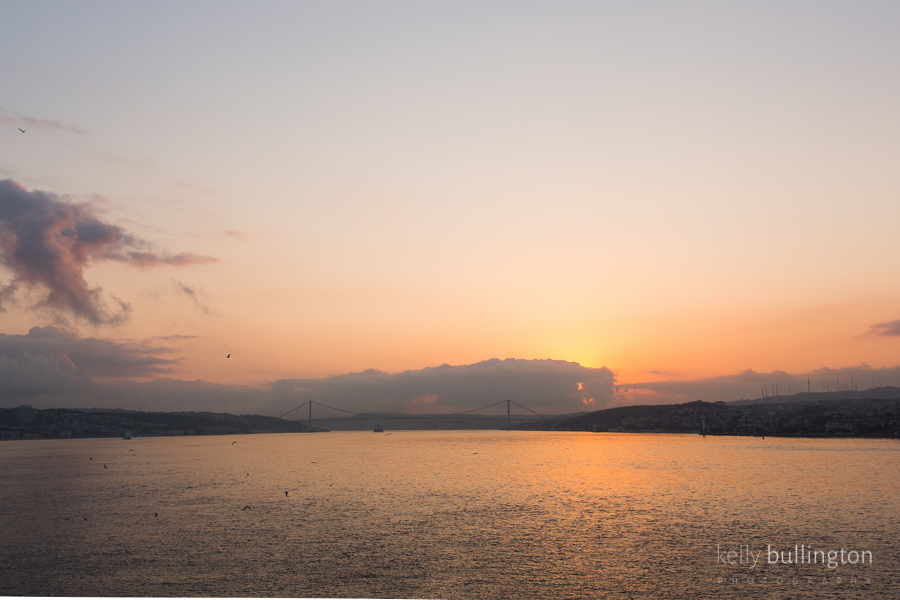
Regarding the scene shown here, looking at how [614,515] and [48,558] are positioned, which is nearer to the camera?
[48,558]

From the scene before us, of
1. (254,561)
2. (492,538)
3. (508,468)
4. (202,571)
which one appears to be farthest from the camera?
(508,468)

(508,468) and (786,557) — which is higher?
(786,557)

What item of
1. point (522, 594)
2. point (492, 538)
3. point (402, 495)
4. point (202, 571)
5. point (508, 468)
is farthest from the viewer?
point (508, 468)

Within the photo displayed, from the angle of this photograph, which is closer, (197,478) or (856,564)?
(856,564)

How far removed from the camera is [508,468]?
9425cm

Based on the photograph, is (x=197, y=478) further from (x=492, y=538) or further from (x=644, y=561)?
(x=644, y=561)

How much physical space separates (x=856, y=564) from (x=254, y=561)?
98.9ft

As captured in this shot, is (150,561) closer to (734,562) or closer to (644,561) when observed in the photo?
(644,561)

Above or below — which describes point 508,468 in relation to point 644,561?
below

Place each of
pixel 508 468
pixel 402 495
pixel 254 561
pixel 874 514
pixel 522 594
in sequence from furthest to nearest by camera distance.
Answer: pixel 508 468 → pixel 402 495 → pixel 874 514 → pixel 254 561 → pixel 522 594

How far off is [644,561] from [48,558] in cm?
3168

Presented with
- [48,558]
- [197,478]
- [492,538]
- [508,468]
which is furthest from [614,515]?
[197,478]

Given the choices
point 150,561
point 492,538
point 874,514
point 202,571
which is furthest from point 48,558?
point 874,514

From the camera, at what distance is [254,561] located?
3022cm
